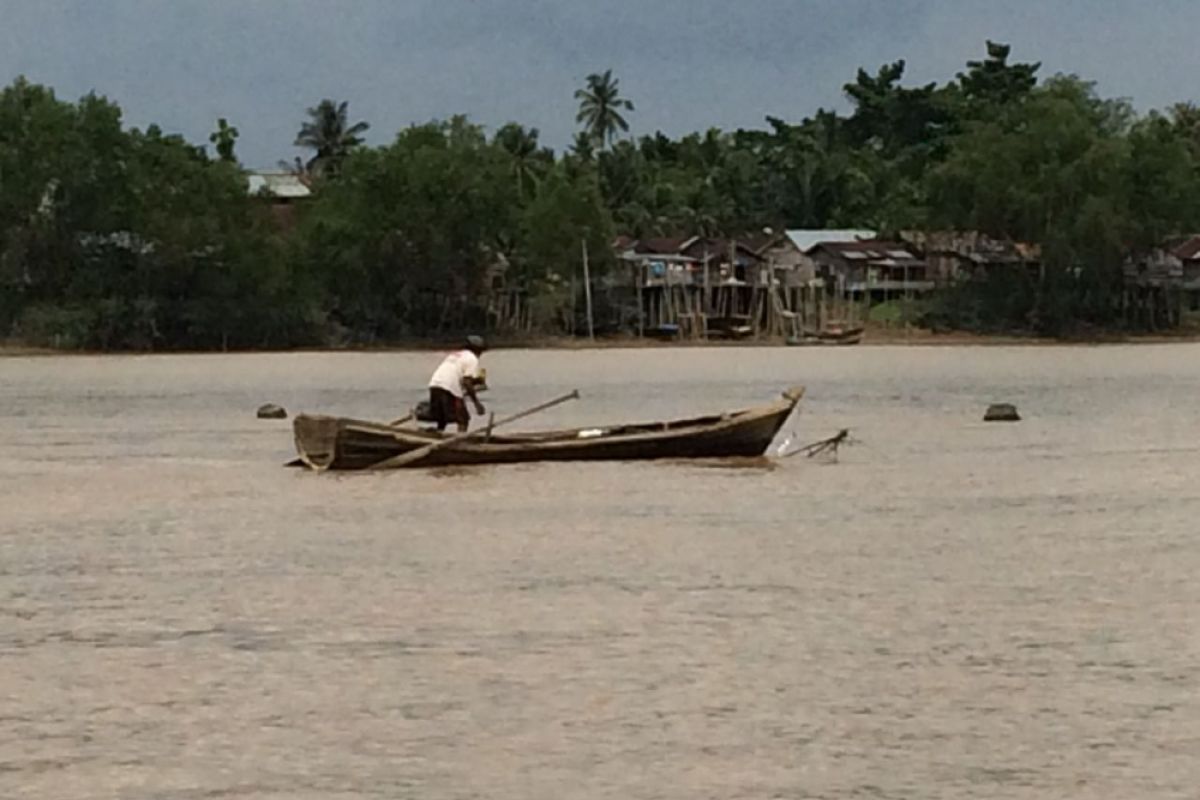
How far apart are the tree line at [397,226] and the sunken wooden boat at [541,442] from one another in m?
39.9

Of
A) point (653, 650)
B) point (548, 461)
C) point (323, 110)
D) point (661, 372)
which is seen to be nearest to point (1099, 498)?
point (548, 461)

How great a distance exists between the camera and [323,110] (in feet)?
319

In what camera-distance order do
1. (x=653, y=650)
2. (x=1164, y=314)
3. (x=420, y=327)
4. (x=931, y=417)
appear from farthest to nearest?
(x=1164, y=314), (x=420, y=327), (x=931, y=417), (x=653, y=650)

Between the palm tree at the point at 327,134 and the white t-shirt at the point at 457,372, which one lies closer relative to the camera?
the white t-shirt at the point at 457,372

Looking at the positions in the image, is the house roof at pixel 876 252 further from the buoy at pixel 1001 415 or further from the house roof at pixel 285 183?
the buoy at pixel 1001 415

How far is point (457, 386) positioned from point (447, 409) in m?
0.34

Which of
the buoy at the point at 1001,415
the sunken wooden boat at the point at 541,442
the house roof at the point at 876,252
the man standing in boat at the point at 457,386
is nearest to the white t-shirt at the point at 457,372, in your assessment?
the man standing in boat at the point at 457,386

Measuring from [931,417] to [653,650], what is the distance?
22.5 metres

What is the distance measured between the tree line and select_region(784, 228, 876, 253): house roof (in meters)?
8.21

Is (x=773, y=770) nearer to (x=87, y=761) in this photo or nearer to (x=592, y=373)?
(x=87, y=761)

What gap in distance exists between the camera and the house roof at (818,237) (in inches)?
3396

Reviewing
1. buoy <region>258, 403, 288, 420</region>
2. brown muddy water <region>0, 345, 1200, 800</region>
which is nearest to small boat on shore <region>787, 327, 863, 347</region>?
buoy <region>258, 403, 288, 420</region>

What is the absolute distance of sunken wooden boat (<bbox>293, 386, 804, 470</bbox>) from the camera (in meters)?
23.6

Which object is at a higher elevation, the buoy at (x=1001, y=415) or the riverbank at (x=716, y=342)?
the riverbank at (x=716, y=342)
